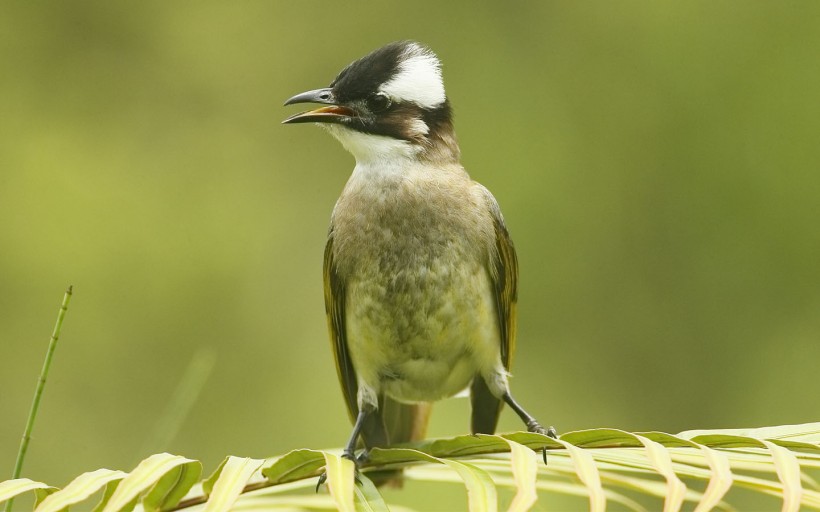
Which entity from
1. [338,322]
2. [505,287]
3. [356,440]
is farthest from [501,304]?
[356,440]

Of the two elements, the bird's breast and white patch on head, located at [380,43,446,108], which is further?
white patch on head, located at [380,43,446,108]

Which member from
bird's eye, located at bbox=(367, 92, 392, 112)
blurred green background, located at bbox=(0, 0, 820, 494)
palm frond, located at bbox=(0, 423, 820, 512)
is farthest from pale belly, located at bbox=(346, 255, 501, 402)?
blurred green background, located at bbox=(0, 0, 820, 494)

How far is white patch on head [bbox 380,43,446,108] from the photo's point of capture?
13.7ft

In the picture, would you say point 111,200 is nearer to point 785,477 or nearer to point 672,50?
point 672,50

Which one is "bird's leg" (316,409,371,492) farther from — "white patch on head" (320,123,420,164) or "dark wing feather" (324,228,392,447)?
"white patch on head" (320,123,420,164)

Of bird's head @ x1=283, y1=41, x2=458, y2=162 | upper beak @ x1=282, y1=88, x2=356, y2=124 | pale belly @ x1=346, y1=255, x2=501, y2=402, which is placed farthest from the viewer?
bird's head @ x1=283, y1=41, x2=458, y2=162

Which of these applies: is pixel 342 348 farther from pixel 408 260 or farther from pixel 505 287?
pixel 505 287

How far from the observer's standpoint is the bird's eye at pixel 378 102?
13.7 feet

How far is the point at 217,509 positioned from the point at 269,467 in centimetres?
42

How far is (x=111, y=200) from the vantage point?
8.62 m

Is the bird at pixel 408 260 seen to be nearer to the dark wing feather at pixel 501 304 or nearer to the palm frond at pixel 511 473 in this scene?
the dark wing feather at pixel 501 304

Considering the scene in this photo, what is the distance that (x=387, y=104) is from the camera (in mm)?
4180

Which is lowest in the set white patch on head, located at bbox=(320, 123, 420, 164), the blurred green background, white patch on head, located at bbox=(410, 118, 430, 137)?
the blurred green background

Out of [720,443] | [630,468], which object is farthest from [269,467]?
[720,443]
